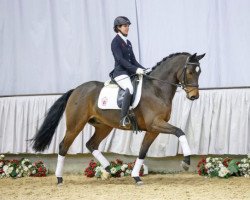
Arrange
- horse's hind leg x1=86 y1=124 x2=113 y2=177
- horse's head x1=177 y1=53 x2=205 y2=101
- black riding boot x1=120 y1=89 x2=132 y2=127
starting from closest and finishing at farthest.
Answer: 1. horse's head x1=177 y1=53 x2=205 y2=101
2. black riding boot x1=120 y1=89 x2=132 y2=127
3. horse's hind leg x1=86 y1=124 x2=113 y2=177

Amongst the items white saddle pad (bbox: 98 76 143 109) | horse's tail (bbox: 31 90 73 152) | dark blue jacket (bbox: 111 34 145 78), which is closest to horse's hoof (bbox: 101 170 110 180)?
horse's tail (bbox: 31 90 73 152)

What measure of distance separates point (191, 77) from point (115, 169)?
1.86 meters

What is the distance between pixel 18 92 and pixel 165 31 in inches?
104

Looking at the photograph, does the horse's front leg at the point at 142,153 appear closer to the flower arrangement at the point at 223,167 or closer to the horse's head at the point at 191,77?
the horse's head at the point at 191,77

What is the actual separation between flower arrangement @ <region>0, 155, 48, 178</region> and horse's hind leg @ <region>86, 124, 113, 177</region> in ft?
4.67

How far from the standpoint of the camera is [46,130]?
6371 millimetres

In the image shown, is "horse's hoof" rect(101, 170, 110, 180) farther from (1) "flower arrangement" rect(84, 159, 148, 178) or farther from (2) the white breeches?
(2) the white breeches

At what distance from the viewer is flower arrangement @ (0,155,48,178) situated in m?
7.37

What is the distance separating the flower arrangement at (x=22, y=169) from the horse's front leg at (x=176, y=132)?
2536mm

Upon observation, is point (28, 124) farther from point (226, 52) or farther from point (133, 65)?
point (226, 52)

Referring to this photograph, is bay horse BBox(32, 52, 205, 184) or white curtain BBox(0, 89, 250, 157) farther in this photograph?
white curtain BBox(0, 89, 250, 157)

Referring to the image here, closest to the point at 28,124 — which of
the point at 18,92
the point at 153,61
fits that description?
the point at 18,92

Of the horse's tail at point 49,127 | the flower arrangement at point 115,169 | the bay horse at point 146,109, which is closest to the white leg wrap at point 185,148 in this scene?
the bay horse at point 146,109

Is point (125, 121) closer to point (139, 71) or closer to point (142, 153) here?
point (142, 153)
